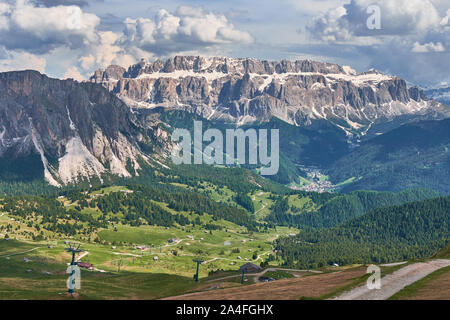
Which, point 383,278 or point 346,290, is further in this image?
point 383,278

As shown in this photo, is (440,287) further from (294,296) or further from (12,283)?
(12,283)
